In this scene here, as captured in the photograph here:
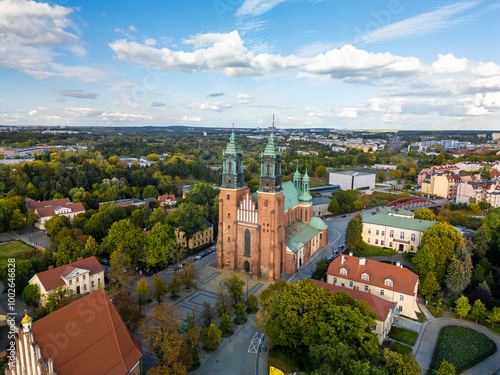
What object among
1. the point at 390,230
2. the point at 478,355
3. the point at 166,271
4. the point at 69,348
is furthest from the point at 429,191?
the point at 69,348

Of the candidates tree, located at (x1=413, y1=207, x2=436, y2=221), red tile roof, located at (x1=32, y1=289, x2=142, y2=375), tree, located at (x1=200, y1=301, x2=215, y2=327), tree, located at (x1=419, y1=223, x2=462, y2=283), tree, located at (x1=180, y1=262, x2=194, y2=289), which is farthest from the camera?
tree, located at (x1=413, y1=207, x2=436, y2=221)

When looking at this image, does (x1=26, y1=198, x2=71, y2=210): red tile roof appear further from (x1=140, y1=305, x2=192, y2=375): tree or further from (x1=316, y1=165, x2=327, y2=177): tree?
(x1=316, y1=165, x2=327, y2=177): tree

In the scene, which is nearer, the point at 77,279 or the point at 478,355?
the point at 478,355

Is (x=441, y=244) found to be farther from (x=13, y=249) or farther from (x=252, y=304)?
(x=13, y=249)

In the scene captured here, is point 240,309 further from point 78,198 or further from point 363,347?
point 78,198

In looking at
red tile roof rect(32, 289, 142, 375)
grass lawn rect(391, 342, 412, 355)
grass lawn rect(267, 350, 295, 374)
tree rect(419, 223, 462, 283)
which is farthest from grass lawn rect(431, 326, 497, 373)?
red tile roof rect(32, 289, 142, 375)

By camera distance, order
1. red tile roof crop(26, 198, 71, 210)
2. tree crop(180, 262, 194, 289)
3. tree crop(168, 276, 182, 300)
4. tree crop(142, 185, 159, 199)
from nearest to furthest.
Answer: tree crop(168, 276, 182, 300) → tree crop(180, 262, 194, 289) → red tile roof crop(26, 198, 71, 210) → tree crop(142, 185, 159, 199)

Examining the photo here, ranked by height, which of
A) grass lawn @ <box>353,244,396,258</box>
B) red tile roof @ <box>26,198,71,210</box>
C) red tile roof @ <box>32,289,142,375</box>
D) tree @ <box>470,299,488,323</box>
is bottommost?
grass lawn @ <box>353,244,396,258</box>

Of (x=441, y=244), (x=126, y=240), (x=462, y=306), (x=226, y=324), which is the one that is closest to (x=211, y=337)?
(x=226, y=324)
